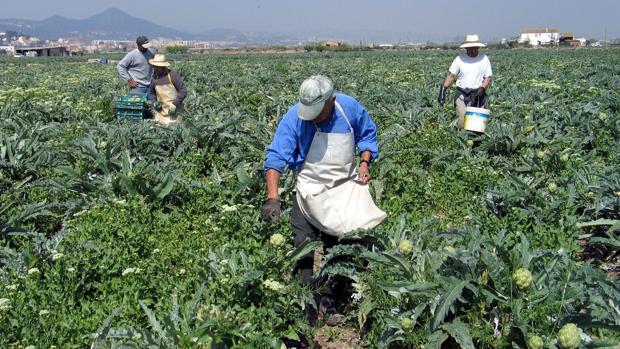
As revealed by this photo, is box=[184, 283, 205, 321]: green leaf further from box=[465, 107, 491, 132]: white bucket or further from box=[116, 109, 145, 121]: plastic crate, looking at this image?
box=[116, 109, 145, 121]: plastic crate

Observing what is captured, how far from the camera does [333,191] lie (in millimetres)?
3811

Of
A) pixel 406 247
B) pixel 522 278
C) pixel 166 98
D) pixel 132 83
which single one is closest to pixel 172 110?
pixel 166 98

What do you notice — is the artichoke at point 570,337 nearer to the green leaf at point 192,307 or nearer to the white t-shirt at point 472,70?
the green leaf at point 192,307

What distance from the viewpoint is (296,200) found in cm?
399

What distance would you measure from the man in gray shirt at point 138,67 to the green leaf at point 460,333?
7.31 meters

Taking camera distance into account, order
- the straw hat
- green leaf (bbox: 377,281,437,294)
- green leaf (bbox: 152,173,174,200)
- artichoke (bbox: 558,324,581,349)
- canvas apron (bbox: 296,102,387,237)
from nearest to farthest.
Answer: artichoke (bbox: 558,324,581,349), green leaf (bbox: 377,281,437,294), canvas apron (bbox: 296,102,387,237), green leaf (bbox: 152,173,174,200), the straw hat

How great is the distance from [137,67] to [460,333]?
7.64m

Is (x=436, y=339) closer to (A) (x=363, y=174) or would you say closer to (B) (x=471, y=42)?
(A) (x=363, y=174)

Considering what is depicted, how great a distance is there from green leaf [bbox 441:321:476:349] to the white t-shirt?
20.0ft

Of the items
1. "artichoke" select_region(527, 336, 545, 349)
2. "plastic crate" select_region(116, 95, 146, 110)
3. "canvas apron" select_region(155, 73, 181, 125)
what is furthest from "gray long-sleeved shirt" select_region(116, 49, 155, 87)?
"artichoke" select_region(527, 336, 545, 349)

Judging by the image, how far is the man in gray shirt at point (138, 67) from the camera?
9.08 metres

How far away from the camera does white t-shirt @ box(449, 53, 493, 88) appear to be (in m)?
8.46

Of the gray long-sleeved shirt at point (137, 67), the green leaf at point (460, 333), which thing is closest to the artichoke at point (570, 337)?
the green leaf at point (460, 333)

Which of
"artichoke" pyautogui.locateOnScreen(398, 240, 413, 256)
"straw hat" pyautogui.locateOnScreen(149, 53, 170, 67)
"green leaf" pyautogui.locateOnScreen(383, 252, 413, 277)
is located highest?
"straw hat" pyautogui.locateOnScreen(149, 53, 170, 67)
